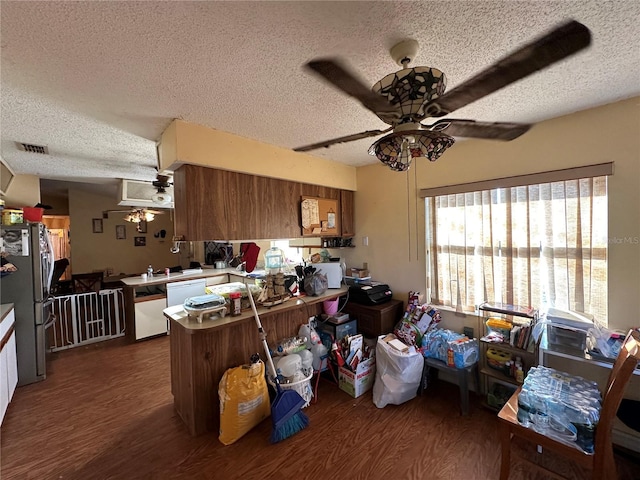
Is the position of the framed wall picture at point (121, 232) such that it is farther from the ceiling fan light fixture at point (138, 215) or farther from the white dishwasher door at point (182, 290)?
the white dishwasher door at point (182, 290)

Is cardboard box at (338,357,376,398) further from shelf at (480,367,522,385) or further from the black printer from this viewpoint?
shelf at (480,367,522,385)

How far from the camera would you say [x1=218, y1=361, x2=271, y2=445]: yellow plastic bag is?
185 cm

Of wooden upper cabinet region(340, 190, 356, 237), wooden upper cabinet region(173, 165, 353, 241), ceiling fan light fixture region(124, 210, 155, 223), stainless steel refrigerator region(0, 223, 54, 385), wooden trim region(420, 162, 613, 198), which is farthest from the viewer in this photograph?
ceiling fan light fixture region(124, 210, 155, 223)

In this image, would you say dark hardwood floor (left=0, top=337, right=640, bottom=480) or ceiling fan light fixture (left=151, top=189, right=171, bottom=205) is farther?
ceiling fan light fixture (left=151, top=189, right=171, bottom=205)

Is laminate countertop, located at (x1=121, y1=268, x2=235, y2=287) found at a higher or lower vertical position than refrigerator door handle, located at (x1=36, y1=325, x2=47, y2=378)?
higher

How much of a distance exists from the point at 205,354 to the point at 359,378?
135 cm

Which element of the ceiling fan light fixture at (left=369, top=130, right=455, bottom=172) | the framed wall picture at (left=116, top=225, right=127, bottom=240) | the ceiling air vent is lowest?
the framed wall picture at (left=116, top=225, right=127, bottom=240)

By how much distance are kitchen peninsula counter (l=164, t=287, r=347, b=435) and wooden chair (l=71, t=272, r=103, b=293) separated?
4197 mm

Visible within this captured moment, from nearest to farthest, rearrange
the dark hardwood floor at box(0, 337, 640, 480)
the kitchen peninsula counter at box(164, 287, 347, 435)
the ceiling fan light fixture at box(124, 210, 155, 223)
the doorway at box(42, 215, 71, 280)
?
the dark hardwood floor at box(0, 337, 640, 480)
the kitchen peninsula counter at box(164, 287, 347, 435)
the ceiling fan light fixture at box(124, 210, 155, 223)
the doorway at box(42, 215, 71, 280)

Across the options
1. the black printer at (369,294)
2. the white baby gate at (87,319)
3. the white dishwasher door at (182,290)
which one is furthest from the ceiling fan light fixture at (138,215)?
Answer: the black printer at (369,294)

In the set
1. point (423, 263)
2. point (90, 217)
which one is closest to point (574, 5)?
point (423, 263)

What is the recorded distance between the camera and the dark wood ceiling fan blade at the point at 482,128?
4.20ft

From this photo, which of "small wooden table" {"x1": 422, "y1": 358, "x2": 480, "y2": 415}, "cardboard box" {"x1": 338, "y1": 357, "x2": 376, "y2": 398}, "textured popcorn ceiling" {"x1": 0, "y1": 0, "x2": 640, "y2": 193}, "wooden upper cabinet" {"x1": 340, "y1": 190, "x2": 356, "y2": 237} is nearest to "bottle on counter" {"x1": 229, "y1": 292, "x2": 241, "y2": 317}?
"cardboard box" {"x1": 338, "y1": 357, "x2": 376, "y2": 398}

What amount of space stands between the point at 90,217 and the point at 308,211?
584 centimetres
